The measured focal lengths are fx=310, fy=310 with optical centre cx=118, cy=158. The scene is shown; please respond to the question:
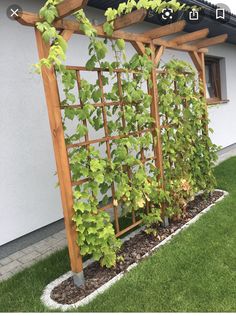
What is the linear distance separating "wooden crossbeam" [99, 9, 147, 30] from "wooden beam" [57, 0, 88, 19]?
590 mm

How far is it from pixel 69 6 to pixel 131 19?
640 mm

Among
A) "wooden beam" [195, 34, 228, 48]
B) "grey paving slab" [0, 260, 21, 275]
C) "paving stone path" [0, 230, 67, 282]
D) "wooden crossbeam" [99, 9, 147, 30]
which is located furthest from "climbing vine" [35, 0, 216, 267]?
"grey paving slab" [0, 260, 21, 275]

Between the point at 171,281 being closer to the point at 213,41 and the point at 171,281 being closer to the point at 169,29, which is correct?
the point at 169,29

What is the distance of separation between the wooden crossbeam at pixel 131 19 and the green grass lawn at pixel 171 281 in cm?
212

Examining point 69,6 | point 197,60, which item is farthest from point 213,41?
Answer: point 69,6

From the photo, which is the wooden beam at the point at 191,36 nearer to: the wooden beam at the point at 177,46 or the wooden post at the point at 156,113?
the wooden beam at the point at 177,46

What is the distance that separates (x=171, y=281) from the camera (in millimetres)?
2559

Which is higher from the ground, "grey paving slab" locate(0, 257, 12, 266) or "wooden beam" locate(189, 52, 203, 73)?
"wooden beam" locate(189, 52, 203, 73)

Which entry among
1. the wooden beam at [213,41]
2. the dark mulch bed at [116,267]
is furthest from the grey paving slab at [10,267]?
the wooden beam at [213,41]

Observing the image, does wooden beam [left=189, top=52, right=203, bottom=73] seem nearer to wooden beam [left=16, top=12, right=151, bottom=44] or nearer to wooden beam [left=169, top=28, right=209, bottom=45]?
wooden beam [left=169, top=28, right=209, bottom=45]

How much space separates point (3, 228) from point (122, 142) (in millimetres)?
1587

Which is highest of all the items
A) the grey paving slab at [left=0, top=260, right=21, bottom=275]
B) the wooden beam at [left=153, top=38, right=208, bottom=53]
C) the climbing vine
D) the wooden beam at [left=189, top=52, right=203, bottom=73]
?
the wooden beam at [left=153, top=38, right=208, bottom=53]

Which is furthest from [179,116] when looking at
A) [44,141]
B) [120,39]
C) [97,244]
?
[97,244]

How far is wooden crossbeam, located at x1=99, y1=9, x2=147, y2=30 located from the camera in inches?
99.4
